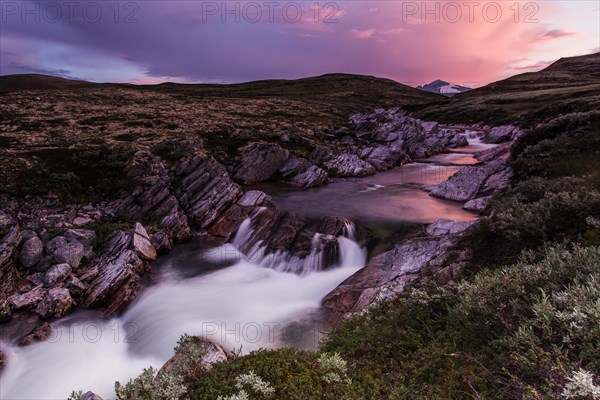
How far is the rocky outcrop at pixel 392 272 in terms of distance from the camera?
520 inches

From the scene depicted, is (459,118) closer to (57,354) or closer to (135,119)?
(135,119)

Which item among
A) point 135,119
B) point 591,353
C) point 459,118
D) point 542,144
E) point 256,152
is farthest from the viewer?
point 459,118

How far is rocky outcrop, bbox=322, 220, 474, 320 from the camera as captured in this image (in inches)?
520

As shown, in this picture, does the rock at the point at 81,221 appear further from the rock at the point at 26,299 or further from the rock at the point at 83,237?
the rock at the point at 26,299

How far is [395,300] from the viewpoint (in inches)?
410

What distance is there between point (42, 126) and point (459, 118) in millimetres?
84484

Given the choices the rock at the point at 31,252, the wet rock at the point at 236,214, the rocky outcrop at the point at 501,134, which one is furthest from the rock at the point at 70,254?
the rocky outcrop at the point at 501,134

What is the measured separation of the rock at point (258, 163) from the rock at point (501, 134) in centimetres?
4147

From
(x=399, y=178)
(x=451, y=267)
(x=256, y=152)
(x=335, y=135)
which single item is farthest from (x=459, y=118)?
(x=451, y=267)

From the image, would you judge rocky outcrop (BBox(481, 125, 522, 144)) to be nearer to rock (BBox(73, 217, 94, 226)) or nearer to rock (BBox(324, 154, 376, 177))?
rock (BBox(324, 154, 376, 177))

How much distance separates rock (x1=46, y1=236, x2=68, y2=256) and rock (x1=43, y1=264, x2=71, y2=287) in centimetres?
140

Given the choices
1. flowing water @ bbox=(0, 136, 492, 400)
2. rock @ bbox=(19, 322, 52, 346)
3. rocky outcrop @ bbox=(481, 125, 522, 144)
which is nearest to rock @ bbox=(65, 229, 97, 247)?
flowing water @ bbox=(0, 136, 492, 400)

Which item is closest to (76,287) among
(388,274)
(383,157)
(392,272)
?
(388,274)

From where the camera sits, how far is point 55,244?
18250mm
